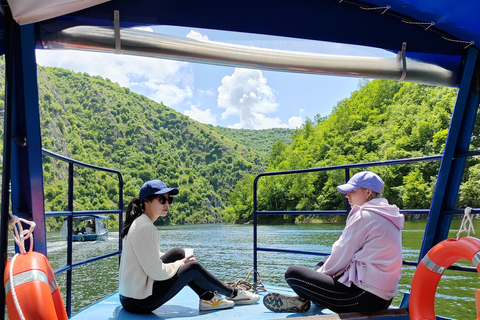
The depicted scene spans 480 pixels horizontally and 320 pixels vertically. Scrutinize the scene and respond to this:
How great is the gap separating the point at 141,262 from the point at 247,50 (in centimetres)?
134

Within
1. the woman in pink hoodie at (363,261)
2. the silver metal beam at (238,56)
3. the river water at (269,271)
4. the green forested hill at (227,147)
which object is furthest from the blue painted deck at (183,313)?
the green forested hill at (227,147)

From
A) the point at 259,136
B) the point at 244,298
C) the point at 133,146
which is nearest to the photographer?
the point at 244,298

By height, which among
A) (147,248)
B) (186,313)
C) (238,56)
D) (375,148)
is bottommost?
(186,313)

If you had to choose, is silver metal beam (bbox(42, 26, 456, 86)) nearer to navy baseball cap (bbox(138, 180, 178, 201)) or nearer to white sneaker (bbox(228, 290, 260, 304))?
navy baseball cap (bbox(138, 180, 178, 201))

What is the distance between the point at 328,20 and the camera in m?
2.32

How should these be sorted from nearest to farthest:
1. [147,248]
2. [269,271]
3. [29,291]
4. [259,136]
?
[29,291] → [147,248] → [269,271] → [259,136]

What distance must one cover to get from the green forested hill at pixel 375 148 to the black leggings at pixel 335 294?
32702 millimetres

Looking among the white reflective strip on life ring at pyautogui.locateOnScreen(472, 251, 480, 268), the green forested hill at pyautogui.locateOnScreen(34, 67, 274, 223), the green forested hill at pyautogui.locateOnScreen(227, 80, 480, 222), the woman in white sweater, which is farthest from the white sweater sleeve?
the green forested hill at pyautogui.locateOnScreen(34, 67, 274, 223)

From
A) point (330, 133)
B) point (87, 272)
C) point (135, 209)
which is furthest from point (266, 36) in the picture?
point (330, 133)

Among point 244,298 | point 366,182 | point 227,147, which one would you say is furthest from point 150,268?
point 227,147

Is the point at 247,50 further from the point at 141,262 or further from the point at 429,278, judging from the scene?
the point at 429,278

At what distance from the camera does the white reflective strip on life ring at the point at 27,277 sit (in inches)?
55.1

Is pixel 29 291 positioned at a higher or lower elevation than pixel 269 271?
higher

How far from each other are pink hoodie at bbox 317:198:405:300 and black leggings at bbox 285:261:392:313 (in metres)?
0.05
